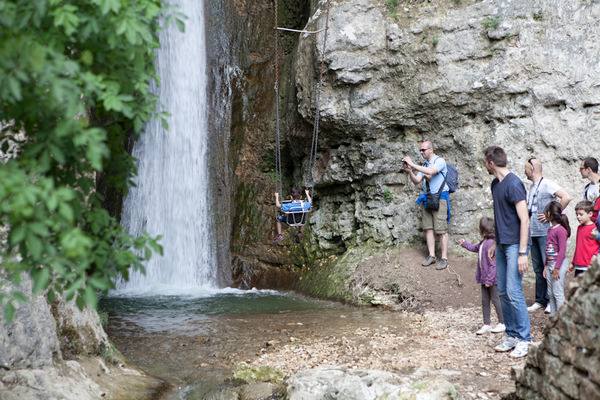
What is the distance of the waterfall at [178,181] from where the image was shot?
498 inches

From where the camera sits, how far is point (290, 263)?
11961 millimetres

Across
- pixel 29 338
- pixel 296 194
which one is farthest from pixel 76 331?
pixel 296 194

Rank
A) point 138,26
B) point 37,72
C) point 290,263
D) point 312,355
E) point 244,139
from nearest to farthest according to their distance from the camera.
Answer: point 37,72
point 138,26
point 312,355
point 290,263
point 244,139

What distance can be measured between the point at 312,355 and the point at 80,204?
160 inches

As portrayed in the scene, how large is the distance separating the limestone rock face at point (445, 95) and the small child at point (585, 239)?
3.39 m

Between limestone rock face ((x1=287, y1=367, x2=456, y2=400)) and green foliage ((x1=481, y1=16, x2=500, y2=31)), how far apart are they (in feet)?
22.5

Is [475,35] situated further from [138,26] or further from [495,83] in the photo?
[138,26]

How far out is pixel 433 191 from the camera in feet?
32.2

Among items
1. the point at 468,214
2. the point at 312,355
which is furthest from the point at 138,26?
the point at 468,214

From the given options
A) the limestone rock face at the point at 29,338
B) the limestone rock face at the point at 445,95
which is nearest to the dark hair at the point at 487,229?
the limestone rock face at the point at 445,95

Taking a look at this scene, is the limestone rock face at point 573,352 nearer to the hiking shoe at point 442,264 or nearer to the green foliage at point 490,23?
the hiking shoe at point 442,264

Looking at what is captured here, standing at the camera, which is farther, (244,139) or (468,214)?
(244,139)

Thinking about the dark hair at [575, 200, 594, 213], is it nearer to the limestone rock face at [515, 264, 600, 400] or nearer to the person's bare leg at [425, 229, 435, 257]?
the limestone rock face at [515, 264, 600, 400]

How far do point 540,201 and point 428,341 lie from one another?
2.06 metres
